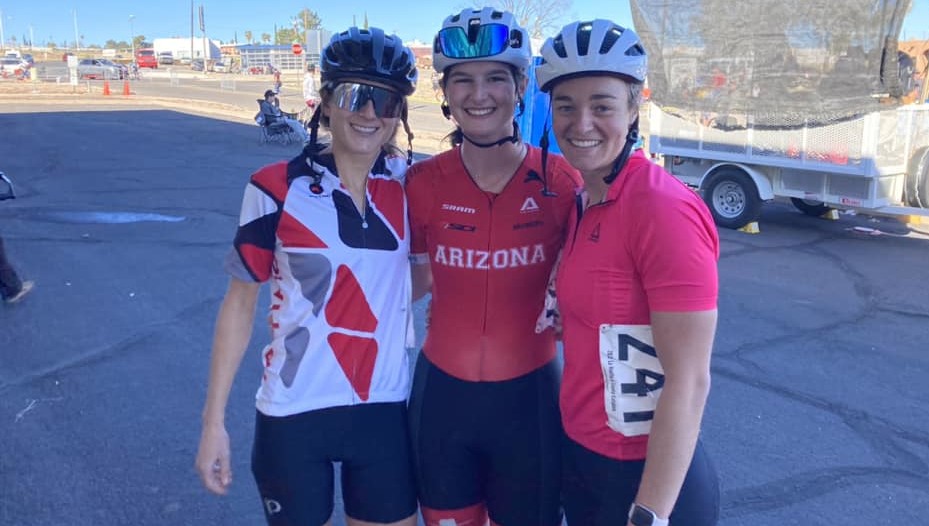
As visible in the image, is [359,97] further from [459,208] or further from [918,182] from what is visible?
[918,182]

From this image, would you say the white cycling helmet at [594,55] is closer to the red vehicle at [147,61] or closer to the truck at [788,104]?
the truck at [788,104]

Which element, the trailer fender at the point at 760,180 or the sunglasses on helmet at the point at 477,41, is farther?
the trailer fender at the point at 760,180

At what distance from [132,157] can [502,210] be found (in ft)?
54.3

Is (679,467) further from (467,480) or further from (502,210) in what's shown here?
(502,210)

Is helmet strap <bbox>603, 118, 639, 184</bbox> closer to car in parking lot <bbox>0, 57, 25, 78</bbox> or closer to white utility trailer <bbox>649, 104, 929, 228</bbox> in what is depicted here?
white utility trailer <bbox>649, 104, 929, 228</bbox>

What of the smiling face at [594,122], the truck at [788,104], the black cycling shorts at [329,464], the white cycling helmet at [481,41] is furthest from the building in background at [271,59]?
the smiling face at [594,122]

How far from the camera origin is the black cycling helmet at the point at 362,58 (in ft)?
7.89

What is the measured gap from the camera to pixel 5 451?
4.22m

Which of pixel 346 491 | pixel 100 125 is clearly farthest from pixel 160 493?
pixel 100 125

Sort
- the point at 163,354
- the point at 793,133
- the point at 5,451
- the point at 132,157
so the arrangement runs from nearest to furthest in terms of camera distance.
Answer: the point at 5,451 → the point at 163,354 → the point at 793,133 → the point at 132,157

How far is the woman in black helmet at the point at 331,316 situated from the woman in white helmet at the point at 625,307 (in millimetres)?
564

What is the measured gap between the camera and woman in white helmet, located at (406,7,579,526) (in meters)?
2.50

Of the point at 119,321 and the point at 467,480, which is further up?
the point at 467,480

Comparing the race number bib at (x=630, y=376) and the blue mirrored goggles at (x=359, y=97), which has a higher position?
the blue mirrored goggles at (x=359, y=97)
